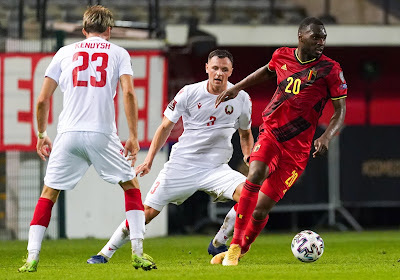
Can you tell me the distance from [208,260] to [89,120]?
2769mm

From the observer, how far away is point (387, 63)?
61.4ft

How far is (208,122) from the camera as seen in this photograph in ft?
33.4

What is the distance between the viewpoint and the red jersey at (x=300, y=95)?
30.2ft

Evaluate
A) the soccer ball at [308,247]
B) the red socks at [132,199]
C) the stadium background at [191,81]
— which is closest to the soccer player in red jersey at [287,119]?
the soccer ball at [308,247]

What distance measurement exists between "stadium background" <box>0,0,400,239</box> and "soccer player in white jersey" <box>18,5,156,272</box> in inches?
266

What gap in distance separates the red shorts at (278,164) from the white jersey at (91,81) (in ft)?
5.48

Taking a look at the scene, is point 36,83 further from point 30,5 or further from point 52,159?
point 52,159

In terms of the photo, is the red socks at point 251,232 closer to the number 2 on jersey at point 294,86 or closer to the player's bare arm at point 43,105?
the number 2 on jersey at point 294,86

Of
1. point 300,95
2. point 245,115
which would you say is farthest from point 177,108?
point 300,95

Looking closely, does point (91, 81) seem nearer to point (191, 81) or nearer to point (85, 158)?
point (85, 158)

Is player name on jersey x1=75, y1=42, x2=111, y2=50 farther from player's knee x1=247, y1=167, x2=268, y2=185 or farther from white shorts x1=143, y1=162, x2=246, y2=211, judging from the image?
white shorts x1=143, y1=162, x2=246, y2=211

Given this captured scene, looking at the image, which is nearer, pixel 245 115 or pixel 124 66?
pixel 124 66

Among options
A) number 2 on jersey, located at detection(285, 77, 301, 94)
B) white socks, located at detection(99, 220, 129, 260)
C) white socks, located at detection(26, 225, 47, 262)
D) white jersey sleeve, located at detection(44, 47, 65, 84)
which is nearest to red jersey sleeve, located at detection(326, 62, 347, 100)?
number 2 on jersey, located at detection(285, 77, 301, 94)

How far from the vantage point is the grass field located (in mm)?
8125
